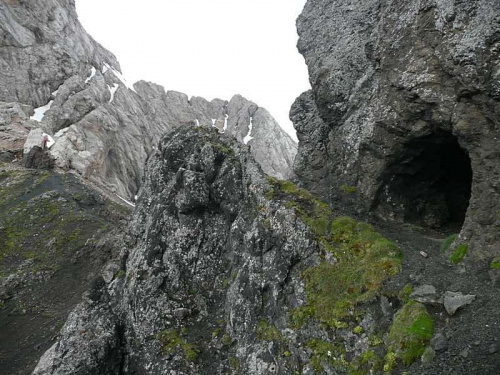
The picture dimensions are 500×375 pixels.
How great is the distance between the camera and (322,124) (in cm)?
3216

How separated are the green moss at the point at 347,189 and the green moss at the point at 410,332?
11.8 metres

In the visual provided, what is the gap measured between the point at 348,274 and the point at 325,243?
92.5 inches

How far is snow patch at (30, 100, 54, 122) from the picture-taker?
78744 mm

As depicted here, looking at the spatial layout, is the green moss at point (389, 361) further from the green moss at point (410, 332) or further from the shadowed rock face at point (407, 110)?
the shadowed rock face at point (407, 110)

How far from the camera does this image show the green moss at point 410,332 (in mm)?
12606

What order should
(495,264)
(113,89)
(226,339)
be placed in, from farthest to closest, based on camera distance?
(113,89) < (226,339) < (495,264)

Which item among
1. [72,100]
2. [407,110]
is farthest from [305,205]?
[72,100]

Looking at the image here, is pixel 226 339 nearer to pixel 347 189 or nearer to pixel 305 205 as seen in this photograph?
pixel 305 205

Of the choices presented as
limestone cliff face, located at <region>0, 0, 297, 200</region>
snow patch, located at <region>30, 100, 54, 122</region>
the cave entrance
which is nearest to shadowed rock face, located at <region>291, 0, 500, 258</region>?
the cave entrance

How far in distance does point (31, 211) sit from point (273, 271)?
3923 centimetres

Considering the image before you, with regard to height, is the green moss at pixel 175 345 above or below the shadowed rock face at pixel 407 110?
below

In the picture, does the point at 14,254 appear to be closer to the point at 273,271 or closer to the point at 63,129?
the point at 273,271

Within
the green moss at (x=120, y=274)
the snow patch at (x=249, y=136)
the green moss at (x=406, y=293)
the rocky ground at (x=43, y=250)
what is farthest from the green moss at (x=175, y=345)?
the snow patch at (x=249, y=136)

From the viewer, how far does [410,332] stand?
1305 cm
